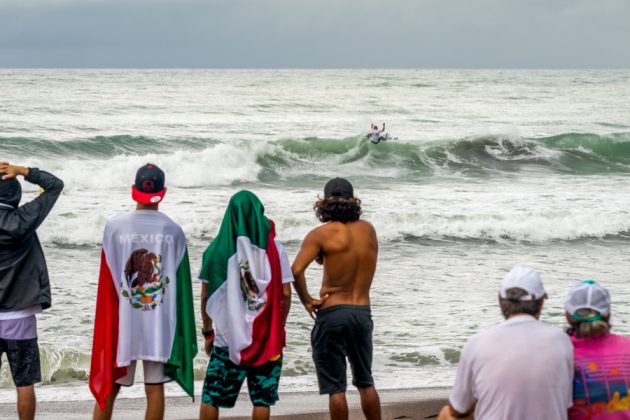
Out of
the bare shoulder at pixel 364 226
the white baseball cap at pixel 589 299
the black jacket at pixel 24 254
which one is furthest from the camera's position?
the bare shoulder at pixel 364 226

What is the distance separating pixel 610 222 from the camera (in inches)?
635

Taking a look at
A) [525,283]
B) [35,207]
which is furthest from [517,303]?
[35,207]

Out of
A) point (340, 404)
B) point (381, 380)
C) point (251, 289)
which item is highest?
point (251, 289)

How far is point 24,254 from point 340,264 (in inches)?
65.2

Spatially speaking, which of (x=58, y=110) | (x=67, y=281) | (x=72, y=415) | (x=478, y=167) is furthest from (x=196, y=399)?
(x=58, y=110)

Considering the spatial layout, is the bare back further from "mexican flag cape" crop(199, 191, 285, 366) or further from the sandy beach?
the sandy beach

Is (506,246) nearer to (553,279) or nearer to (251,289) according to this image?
(553,279)

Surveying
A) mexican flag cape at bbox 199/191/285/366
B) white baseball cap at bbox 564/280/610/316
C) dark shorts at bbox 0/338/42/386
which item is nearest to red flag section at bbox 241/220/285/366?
mexican flag cape at bbox 199/191/285/366

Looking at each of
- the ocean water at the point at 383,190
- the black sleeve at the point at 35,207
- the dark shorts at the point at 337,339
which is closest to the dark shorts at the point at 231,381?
the dark shorts at the point at 337,339

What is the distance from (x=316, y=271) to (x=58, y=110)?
27.3m

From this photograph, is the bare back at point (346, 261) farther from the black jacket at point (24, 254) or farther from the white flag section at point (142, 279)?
the black jacket at point (24, 254)

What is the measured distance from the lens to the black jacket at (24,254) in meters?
4.73

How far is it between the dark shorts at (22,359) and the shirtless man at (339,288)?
4.68ft

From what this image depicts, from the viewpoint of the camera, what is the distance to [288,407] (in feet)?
20.9
